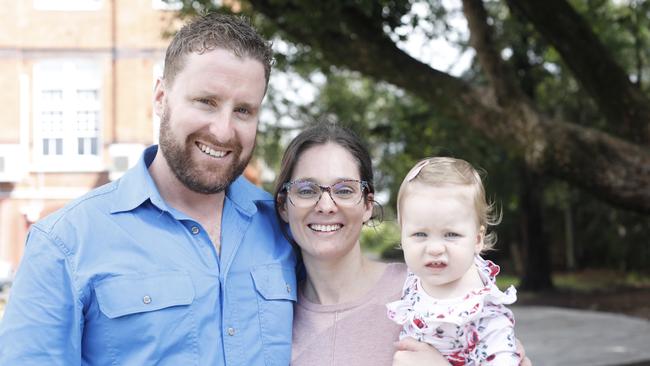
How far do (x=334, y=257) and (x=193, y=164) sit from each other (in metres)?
0.62

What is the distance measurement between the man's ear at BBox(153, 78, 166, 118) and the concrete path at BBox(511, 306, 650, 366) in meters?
7.45

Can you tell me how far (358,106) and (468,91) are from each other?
30.2 feet

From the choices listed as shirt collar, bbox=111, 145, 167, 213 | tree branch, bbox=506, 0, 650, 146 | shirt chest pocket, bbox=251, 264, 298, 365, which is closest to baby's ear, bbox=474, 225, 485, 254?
shirt chest pocket, bbox=251, 264, 298, 365

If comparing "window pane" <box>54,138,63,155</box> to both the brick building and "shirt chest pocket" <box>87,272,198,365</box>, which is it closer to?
the brick building

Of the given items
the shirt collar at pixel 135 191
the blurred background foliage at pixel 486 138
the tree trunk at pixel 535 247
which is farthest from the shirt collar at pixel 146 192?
the tree trunk at pixel 535 247

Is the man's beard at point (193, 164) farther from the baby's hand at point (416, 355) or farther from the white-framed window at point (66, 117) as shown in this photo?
the white-framed window at point (66, 117)

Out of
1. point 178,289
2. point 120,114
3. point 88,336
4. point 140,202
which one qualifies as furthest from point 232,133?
point 120,114

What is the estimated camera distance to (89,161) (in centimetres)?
914

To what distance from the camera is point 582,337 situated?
10.6 meters

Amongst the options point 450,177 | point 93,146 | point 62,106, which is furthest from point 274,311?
point 93,146

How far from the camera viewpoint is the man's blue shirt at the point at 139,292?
2.07m

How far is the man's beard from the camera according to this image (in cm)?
234

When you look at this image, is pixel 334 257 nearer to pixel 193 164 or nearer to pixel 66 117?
pixel 193 164

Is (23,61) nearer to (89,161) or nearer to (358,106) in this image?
(89,161)
